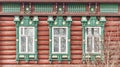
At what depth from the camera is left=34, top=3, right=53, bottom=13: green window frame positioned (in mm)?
11484

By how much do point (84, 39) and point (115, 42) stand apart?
1.31 meters

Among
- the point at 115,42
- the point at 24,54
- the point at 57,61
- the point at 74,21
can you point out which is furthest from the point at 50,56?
→ the point at 115,42

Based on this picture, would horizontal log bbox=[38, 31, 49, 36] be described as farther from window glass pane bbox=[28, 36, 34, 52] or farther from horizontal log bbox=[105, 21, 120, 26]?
horizontal log bbox=[105, 21, 120, 26]

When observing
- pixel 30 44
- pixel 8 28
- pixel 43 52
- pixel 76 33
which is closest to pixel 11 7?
pixel 8 28

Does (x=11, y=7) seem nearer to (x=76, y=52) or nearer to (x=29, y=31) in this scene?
(x=29, y=31)

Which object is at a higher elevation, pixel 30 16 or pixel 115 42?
pixel 30 16

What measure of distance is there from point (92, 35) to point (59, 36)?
144 centimetres

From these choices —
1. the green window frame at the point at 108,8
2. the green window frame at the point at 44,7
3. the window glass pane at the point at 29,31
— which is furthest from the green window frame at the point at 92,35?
the window glass pane at the point at 29,31

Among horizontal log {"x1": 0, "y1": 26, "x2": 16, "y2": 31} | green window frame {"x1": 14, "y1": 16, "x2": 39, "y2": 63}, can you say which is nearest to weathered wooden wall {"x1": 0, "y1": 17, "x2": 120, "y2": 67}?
horizontal log {"x1": 0, "y1": 26, "x2": 16, "y2": 31}

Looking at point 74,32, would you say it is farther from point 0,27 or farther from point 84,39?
point 0,27

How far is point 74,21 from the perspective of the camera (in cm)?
1154

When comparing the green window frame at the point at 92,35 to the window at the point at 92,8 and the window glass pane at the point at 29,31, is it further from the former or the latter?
the window glass pane at the point at 29,31

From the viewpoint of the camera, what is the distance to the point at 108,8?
11.5 metres

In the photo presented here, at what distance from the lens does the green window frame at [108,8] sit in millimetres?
11547
